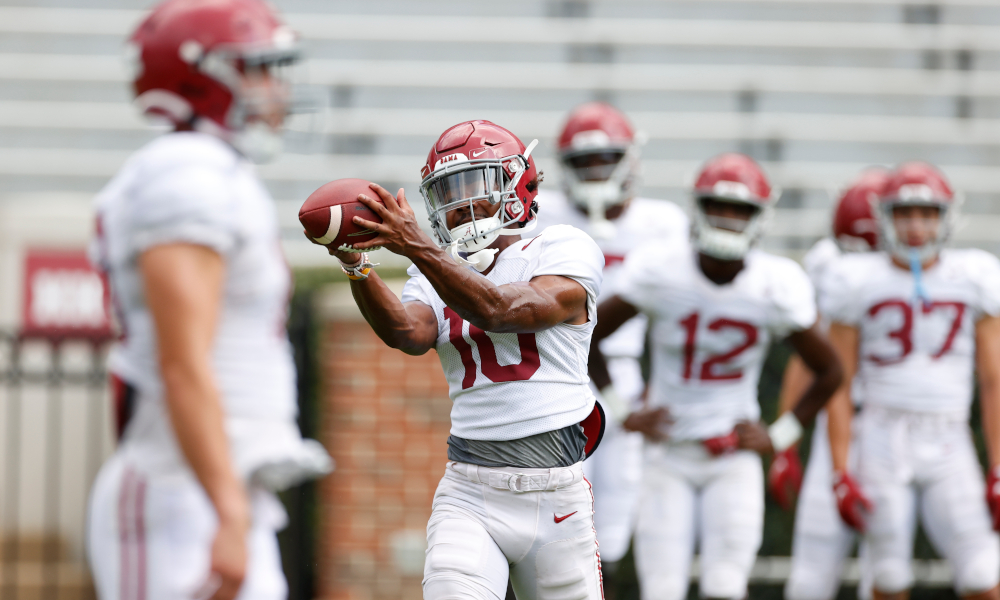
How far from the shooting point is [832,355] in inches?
195

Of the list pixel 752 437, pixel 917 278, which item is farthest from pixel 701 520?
pixel 917 278

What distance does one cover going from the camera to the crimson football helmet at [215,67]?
232 centimetres

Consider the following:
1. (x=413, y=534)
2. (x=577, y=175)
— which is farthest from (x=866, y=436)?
(x=413, y=534)

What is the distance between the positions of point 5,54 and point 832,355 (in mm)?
10705

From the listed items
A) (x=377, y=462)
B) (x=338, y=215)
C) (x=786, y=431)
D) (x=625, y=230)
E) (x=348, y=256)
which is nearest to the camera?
(x=338, y=215)

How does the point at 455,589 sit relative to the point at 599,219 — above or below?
below

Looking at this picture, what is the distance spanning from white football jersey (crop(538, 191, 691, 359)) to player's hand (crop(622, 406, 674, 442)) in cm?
64

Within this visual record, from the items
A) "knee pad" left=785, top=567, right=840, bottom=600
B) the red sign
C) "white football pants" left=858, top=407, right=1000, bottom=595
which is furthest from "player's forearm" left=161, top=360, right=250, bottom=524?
the red sign

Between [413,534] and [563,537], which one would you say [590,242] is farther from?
[413,534]

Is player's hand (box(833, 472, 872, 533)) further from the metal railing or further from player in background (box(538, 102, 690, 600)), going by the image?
the metal railing

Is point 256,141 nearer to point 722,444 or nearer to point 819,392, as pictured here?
point 722,444

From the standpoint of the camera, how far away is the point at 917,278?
17.6 feet

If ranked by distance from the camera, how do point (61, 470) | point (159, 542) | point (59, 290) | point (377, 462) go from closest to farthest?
point (159, 542), point (377, 462), point (61, 470), point (59, 290)

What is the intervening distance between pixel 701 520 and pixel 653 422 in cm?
47
